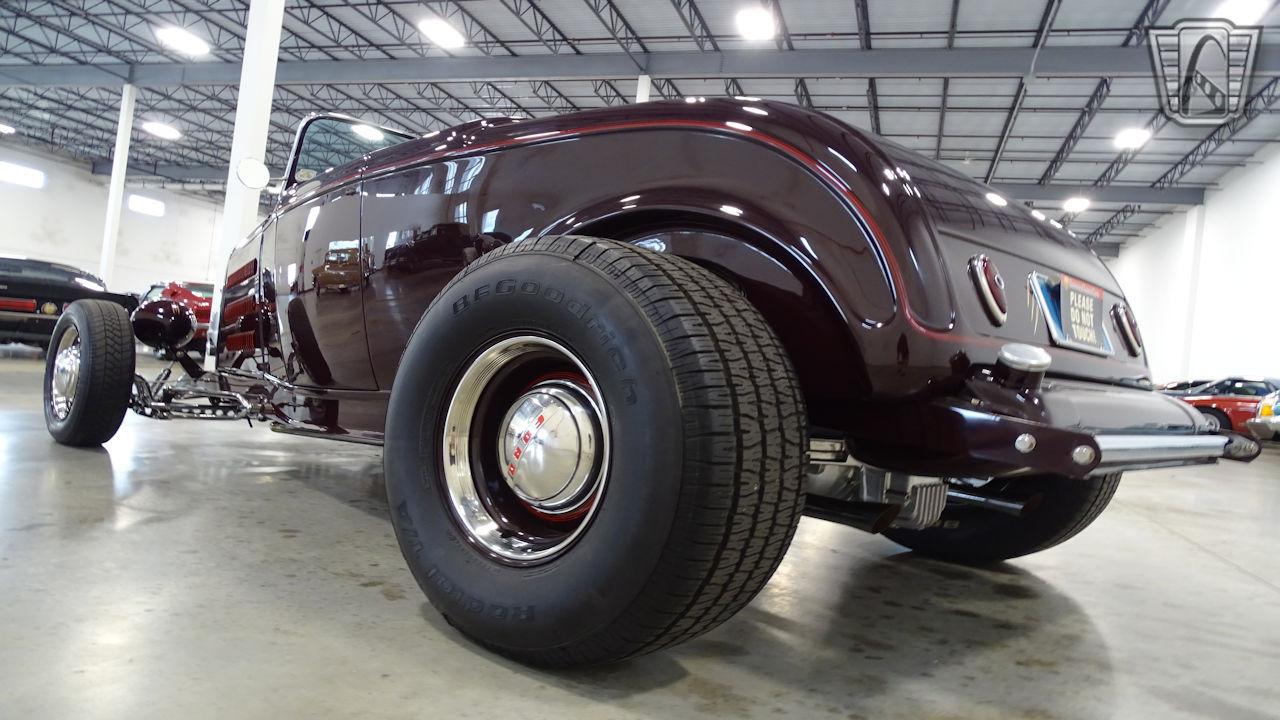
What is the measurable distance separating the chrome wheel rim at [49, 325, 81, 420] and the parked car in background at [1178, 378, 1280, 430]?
15872 millimetres

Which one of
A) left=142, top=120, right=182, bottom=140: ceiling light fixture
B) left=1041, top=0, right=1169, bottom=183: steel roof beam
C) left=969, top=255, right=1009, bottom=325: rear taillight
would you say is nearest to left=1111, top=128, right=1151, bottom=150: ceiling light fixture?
left=1041, top=0, right=1169, bottom=183: steel roof beam

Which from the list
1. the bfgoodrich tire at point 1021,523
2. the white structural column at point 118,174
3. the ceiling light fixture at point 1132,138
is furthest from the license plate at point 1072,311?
the white structural column at point 118,174

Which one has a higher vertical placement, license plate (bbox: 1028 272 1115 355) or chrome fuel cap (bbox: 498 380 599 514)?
license plate (bbox: 1028 272 1115 355)

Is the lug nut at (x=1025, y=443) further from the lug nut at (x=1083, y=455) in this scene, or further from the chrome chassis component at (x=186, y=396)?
the chrome chassis component at (x=186, y=396)

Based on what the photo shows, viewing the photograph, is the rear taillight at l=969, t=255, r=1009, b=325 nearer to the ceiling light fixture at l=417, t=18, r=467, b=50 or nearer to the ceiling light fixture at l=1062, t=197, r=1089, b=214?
the ceiling light fixture at l=417, t=18, r=467, b=50

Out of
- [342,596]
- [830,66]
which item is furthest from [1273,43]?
[342,596]

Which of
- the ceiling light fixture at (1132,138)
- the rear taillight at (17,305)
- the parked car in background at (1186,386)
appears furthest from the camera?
the ceiling light fixture at (1132,138)

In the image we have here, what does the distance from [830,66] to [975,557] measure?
41.9 ft

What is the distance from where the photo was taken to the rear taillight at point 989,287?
6.12 ft

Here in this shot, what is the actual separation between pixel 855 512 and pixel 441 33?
16.4 metres

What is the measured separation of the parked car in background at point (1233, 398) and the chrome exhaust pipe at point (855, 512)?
49.6 feet

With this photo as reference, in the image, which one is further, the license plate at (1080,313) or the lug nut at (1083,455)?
Result: the license plate at (1080,313)

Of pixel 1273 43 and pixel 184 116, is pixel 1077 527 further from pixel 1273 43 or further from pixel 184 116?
pixel 184 116

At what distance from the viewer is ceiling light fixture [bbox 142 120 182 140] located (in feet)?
84.1
